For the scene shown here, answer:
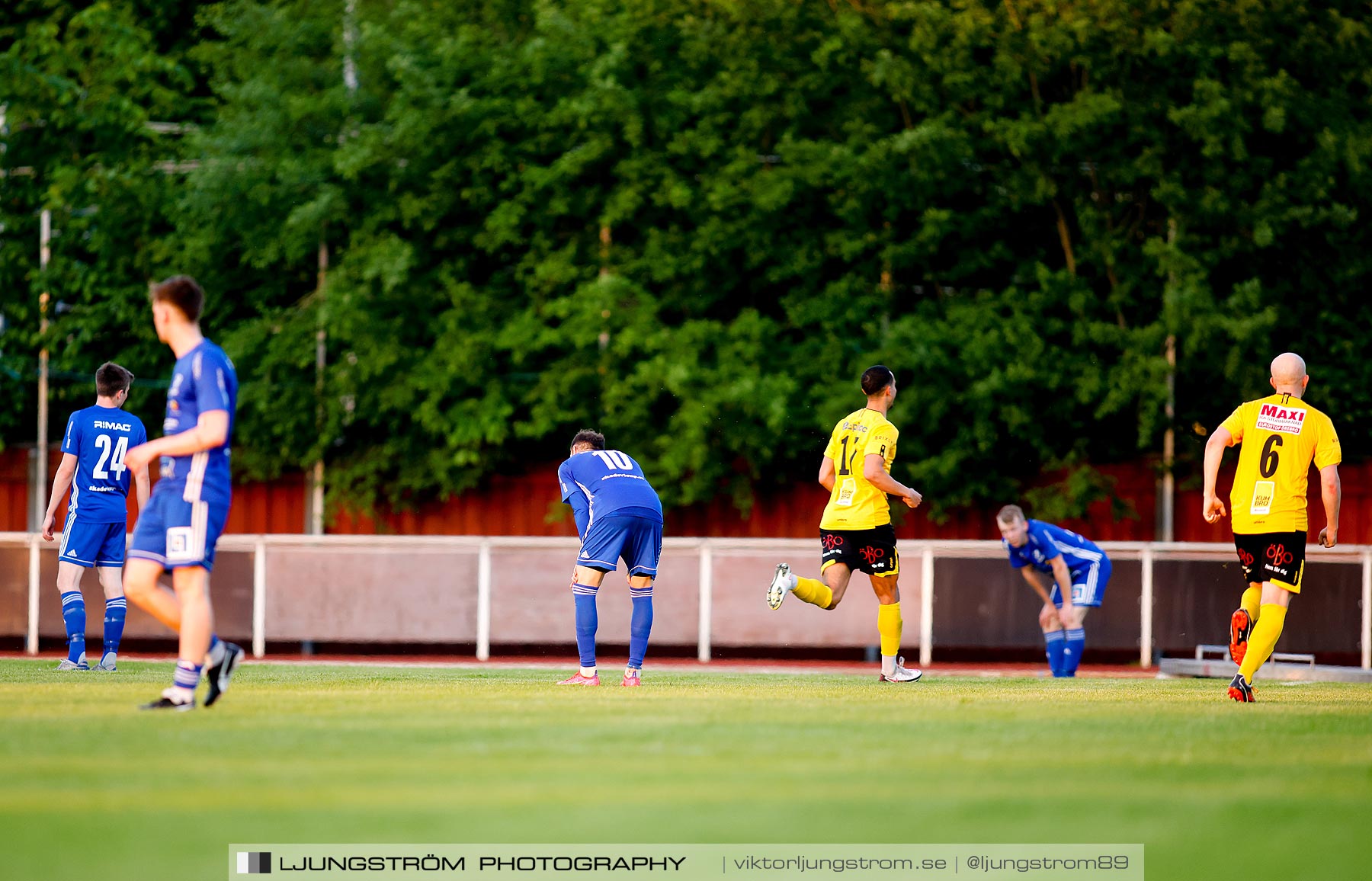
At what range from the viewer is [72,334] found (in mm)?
22422

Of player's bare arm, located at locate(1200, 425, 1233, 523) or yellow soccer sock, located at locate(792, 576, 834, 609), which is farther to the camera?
yellow soccer sock, located at locate(792, 576, 834, 609)

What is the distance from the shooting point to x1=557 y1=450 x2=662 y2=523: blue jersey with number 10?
10.2 meters

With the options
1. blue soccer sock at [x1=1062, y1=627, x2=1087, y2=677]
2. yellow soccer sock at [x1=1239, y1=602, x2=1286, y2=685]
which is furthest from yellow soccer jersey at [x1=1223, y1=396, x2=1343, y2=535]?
blue soccer sock at [x1=1062, y1=627, x2=1087, y2=677]

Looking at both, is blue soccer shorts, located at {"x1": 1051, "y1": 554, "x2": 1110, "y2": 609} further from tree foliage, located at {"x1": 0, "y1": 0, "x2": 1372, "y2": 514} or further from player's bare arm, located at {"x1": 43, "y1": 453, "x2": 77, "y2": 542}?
player's bare arm, located at {"x1": 43, "y1": 453, "x2": 77, "y2": 542}

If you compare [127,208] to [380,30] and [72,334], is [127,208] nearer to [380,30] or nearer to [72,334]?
[72,334]

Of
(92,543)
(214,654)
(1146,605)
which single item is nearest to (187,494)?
(214,654)

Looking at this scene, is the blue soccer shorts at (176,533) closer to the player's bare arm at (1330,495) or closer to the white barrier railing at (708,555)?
the player's bare arm at (1330,495)

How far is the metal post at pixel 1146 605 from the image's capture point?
18234 millimetres

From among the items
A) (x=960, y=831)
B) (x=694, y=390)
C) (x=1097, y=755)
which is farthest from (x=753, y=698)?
(x=694, y=390)

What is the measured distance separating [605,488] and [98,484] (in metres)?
3.64

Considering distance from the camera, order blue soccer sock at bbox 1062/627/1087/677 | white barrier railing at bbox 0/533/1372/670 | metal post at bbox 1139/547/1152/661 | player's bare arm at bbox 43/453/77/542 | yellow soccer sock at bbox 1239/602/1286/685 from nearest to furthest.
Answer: yellow soccer sock at bbox 1239/602/1286/685
player's bare arm at bbox 43/453/77/542
blue soccer sock at bbox 1062/627/1087/677
white barrier railing at bbox 0/533/1372/670
metal post at bbox 1139/547/1152/661

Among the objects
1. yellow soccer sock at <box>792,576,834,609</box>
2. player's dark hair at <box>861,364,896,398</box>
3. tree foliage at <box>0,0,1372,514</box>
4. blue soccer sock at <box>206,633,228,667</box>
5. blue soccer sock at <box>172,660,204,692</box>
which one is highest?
tree foliage at <box>0,0,1372,514</box>

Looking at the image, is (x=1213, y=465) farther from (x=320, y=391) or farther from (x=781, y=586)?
(x=320, y=391)

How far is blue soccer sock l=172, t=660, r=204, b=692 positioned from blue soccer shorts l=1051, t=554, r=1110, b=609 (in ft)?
31.0
